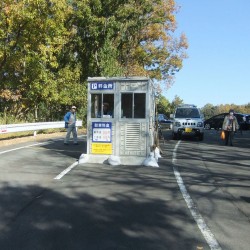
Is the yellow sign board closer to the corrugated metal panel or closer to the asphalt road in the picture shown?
the corrugated metal panel

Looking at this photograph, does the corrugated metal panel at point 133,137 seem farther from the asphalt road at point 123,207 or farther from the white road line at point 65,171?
the white road line at point 65,171

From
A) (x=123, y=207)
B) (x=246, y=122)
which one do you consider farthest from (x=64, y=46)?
(x=123, y=207)

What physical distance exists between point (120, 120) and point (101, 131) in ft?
2.18

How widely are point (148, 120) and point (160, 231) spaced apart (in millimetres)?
6307

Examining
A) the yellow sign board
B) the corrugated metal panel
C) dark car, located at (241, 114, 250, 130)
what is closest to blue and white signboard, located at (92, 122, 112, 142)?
the yellow sign board

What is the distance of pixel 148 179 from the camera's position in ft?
30.5

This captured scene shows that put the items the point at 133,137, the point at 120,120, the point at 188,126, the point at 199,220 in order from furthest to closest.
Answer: the point at 188,126 → the point at 120,120 → the point at 133,137 → the point at 199,220

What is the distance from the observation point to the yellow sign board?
462 inches

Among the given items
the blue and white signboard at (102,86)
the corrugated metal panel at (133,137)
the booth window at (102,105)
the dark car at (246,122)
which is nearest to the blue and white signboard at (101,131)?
the booth window at (102,105)

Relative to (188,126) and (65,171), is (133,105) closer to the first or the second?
(65,171)

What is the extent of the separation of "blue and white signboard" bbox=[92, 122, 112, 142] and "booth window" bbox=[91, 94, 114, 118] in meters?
0.26

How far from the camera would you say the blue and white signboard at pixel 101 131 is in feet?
38.5

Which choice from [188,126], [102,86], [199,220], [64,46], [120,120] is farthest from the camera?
[64,46]

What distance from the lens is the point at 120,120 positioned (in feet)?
38.3
